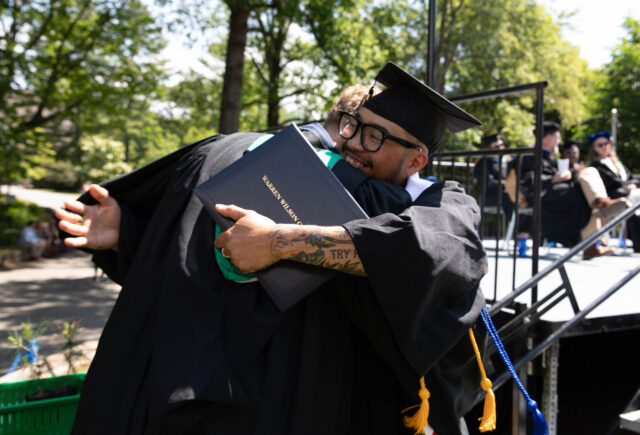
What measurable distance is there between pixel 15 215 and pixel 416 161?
19.1 metres

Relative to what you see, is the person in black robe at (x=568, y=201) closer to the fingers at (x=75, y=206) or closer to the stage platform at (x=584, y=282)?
the stage platform at (x=584, y=282)

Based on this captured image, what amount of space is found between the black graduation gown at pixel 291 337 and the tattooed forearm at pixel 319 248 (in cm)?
4

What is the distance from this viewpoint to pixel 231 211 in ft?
5.20

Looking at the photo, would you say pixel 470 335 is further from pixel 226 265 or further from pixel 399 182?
pixel 226 265

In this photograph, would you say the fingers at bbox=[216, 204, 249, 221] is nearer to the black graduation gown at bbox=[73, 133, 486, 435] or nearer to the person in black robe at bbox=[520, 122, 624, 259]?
the black graduation gown at bbox=[73, 133, 486, 435]

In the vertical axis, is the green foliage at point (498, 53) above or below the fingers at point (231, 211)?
above

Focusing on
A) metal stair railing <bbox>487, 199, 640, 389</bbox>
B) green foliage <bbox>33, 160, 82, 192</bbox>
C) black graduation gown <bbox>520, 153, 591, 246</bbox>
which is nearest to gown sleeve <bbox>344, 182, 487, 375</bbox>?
metal stair railing <bbox>487, 199, 640, 389</bbox>

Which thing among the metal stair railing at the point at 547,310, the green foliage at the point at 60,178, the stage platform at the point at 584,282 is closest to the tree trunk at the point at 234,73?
the stage platform at the point at 584,282

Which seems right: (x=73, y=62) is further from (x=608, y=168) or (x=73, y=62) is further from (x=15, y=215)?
(x=608, y=168)

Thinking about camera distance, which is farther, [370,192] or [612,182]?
[612,182]

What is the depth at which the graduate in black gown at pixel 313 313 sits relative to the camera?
1.53 metres

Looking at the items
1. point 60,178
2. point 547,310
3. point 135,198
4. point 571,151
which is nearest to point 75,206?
point 135,198

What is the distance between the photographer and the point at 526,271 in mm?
5250

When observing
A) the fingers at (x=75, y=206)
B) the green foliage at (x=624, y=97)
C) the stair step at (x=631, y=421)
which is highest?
the green foliage at (x=624, y=97)
